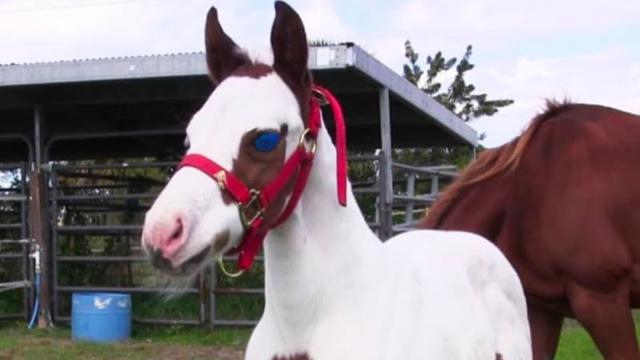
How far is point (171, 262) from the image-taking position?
1.98 meters

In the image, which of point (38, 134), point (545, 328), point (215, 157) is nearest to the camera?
point (215, 157)

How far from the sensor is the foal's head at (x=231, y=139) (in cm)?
199

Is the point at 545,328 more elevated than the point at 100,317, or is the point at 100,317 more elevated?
the point at 545,328

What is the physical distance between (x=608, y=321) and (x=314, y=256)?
2725mm

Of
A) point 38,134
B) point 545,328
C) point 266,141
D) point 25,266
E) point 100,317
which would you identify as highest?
point 38,134

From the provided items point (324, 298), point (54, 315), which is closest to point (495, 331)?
point (324, 298)

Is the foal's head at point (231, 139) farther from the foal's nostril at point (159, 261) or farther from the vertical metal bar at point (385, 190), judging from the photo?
the vertical metal bar at point (385, 190)

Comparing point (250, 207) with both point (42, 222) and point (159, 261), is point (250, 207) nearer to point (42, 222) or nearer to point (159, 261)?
point (159, 261)

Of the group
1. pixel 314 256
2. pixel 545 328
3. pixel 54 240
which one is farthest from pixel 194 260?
pixel 54 240

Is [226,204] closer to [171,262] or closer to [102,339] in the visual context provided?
[171,262]

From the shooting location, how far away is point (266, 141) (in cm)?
219

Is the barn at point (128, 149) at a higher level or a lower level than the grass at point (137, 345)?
higher

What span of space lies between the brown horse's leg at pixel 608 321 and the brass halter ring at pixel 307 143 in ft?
9.07

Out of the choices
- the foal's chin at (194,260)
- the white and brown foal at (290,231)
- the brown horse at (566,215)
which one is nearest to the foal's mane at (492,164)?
the brown horse at (566,215)
